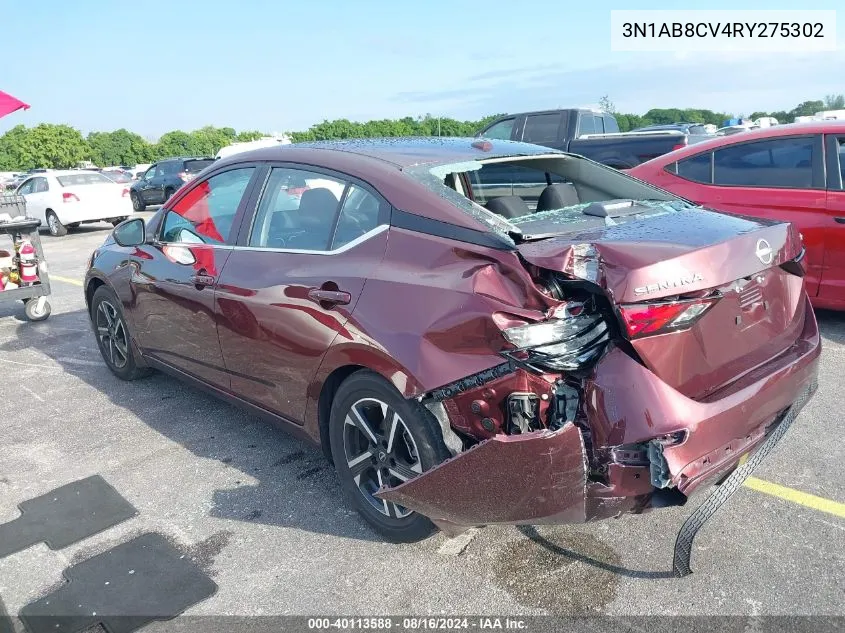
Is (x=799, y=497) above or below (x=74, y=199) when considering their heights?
below

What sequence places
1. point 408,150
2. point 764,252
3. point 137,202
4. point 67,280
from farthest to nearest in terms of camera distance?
point 137,202 < point 67,280 < point 408,150 < point 764,252

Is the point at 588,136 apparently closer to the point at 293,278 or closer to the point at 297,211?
the point at 297,211

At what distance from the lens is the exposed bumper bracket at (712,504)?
2555mm

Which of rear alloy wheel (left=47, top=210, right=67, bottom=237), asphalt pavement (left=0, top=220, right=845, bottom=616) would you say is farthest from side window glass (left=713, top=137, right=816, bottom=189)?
rear alloy wheel (left=47, top=210, right=67, bottom=237)

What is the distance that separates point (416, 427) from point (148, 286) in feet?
8.26

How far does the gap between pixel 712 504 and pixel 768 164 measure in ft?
14.0

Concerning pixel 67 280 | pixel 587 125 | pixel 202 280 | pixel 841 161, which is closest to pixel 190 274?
pixel 202 280

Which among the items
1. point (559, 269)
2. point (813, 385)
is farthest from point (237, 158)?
point (813, 385)

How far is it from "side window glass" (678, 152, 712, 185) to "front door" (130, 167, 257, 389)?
4277mm

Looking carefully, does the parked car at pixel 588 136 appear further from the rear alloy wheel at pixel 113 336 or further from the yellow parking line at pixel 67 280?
the rear alloy wheel at pixel 113 336

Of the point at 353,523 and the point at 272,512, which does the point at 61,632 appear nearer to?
the point at 272,512

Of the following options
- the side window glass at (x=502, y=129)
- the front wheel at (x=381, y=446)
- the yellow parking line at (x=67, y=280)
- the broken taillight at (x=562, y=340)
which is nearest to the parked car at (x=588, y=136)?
the side window glass at (x=502, y=129)

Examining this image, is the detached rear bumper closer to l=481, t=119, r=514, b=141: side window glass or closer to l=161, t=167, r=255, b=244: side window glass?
l=161, t=167, r=255, b=244: side window glass

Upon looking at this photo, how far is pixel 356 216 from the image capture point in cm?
307
